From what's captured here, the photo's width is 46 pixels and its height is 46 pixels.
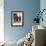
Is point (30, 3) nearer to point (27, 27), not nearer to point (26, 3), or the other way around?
point (26, 3)

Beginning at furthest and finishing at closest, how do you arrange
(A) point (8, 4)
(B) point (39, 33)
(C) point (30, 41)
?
(A) point (8, 4) < (C) point (30, 41) < (B) point (39, 33)

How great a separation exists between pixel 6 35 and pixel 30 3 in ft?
5.47

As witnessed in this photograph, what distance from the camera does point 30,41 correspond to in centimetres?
347

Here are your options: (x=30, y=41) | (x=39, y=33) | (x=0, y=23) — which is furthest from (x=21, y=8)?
(x=39, y=33)

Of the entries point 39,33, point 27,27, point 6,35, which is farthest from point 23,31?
point 39,33

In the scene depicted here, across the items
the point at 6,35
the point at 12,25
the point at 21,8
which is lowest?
the point at 6,35

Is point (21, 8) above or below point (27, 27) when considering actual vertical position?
above

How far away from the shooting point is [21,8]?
19.2ft

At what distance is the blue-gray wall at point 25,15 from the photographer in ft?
19.1

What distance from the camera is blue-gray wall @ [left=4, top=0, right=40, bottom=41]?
583 centimetres

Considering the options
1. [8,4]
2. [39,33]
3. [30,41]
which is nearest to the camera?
[39,33]

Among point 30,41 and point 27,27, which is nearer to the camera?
point 30,41

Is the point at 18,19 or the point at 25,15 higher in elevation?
the point at 25,15

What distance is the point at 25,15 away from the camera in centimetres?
588
